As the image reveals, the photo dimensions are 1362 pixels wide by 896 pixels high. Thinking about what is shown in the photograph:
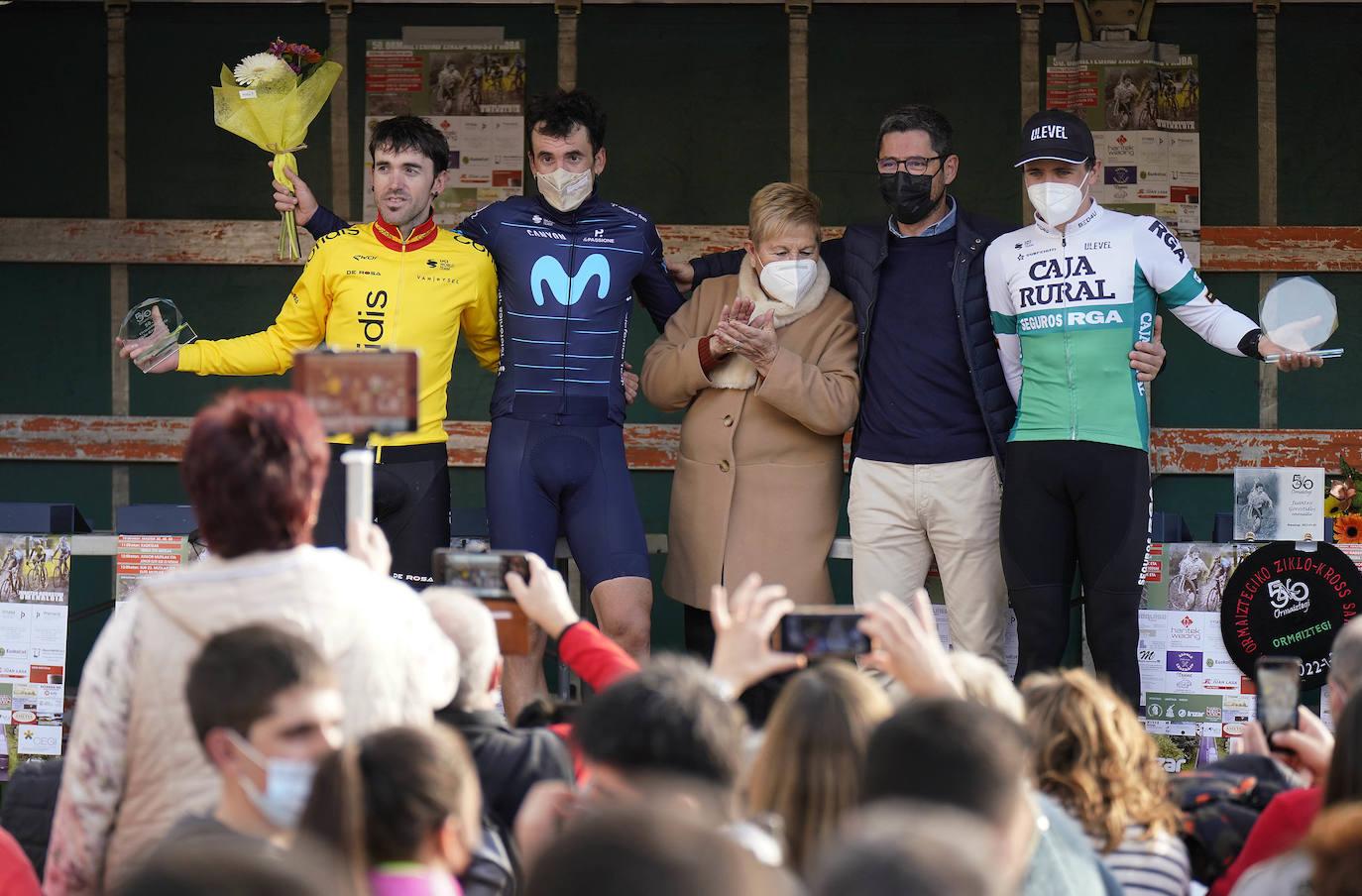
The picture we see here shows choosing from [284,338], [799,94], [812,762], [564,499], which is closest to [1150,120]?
[799,94]

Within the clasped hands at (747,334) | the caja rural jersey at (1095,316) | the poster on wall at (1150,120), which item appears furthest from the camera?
the poster on wall at (1150,120)

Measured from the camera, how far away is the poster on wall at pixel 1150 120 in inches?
238

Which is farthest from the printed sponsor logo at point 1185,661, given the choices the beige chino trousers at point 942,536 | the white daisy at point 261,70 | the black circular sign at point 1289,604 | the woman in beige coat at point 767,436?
the white daisy at point 261,70

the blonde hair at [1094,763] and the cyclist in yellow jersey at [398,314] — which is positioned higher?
the cyclist in yellow jersey at [398,314]

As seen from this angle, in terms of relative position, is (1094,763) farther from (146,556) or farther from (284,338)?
(146,556)

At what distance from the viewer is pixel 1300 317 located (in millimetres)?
4223

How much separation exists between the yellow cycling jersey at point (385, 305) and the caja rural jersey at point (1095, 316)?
1617mm

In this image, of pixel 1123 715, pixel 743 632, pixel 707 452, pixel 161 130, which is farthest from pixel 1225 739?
pixel 161 130

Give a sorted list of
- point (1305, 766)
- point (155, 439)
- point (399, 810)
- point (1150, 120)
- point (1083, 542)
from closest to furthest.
Result: 1. point (399, 810)
2. point (1305, 766)
3. point (1083, 542)
4. point (1150, 120)
5. point (155, 439)

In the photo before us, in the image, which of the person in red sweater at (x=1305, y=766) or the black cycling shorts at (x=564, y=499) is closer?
the person in red sweater at (x=1305, y=766)

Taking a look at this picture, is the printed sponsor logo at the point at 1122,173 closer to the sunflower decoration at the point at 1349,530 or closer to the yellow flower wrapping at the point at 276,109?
the sunflower decoration at the point at 1349,530

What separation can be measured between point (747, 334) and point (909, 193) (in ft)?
2.09

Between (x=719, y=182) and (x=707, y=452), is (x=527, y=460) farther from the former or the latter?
(x=719, y=182)

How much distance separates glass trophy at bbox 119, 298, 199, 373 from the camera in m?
4.34
